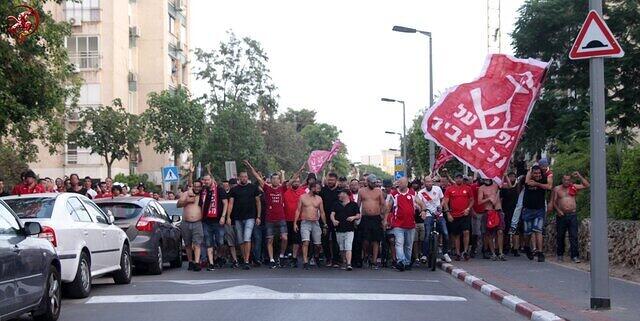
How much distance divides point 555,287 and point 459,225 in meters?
5.68

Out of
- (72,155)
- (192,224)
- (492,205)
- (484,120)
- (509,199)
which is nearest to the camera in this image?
(484,120)

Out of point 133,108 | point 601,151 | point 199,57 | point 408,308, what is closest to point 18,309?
point 408,308

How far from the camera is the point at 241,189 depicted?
19.1m

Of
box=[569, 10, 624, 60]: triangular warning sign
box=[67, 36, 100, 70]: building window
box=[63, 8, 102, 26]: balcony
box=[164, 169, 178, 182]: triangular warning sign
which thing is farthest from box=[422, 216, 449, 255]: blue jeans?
box=[63, 8, 102, 26]: balcony

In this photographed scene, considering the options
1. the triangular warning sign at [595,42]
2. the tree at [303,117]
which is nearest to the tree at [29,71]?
the triangular warning sign at [595,42]

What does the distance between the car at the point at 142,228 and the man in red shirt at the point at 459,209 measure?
5.91m

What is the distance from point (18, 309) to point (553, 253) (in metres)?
14.0

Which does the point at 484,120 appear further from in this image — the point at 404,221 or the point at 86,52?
the point at 86,52

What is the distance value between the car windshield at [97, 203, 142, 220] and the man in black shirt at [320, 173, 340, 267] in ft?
12.9

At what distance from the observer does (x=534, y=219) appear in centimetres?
1919

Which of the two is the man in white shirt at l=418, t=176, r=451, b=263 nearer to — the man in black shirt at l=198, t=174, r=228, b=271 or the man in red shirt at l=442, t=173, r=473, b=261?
the man in red shirt at l=442, t=173, r=473, b=261

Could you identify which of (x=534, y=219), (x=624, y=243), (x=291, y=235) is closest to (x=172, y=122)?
(x=291, y=235)

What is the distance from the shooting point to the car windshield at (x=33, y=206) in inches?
509

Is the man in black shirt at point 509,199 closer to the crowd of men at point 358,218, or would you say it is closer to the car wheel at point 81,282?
the crowd of men at point 358,218
